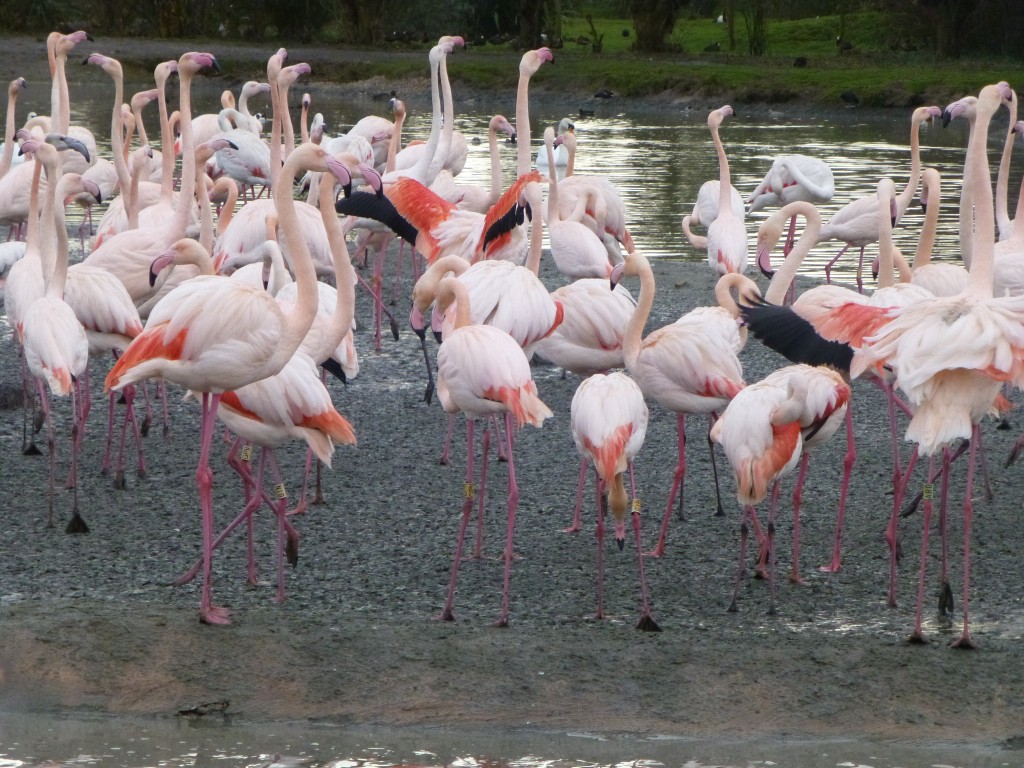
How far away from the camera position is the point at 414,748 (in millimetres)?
4207

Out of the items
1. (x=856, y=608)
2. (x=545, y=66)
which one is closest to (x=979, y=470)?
(x=856, y=608)

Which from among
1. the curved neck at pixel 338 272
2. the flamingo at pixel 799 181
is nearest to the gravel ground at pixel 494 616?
the curved neck at pixel 338 272

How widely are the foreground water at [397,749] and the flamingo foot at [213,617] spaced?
1.84 feet

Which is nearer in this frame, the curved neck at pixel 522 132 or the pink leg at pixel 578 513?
the pink leg at pixel 578 513

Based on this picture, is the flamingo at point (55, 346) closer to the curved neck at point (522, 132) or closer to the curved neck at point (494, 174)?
the curved neck at point (522, 132)

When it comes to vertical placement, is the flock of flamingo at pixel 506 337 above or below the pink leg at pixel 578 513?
above

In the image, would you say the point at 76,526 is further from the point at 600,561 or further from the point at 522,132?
the point at 522,132

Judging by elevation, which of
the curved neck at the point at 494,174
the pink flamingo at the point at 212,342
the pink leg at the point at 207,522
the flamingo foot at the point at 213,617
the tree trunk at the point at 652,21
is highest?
the tree trunk at the point at 652,21

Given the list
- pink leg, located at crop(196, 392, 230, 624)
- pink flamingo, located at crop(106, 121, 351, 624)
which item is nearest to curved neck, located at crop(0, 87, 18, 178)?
pink flamingo, located at crop(106, 121, 351, 624)

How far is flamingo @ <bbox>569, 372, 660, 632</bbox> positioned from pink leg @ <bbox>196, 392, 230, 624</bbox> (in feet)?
4.33

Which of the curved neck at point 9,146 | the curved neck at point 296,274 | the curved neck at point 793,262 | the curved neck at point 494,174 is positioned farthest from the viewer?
the curved neck at point 494,174

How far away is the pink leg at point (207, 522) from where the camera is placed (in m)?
4.90

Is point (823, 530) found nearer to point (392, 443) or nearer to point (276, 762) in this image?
point (392, 443)

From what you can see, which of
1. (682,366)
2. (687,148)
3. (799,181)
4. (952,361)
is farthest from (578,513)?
(687,148)
